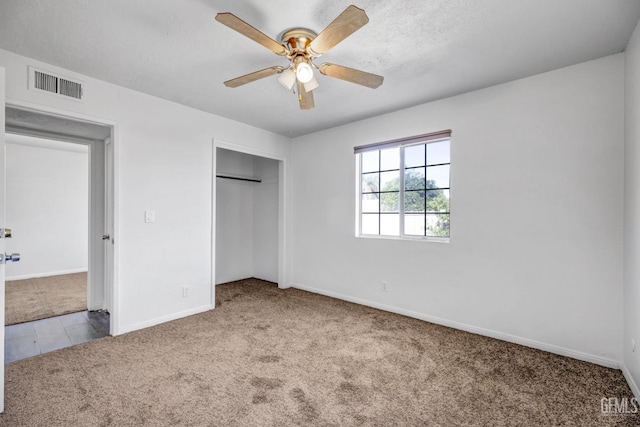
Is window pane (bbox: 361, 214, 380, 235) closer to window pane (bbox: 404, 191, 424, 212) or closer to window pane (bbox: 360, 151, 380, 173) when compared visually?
window pane (bbox: 404, 191, 424, 212)

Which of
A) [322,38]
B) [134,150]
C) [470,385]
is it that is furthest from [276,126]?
[470,385]

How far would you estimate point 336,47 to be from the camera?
2.23 metres

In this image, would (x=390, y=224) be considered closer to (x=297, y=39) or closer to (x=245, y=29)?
(x=297, y=39)

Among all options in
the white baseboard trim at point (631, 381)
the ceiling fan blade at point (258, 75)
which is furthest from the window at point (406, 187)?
the ceiling fan blade at point (258, 75)

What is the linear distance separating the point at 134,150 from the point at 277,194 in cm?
245

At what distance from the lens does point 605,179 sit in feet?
7.66

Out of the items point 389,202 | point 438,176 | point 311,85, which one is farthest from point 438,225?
point 311,85

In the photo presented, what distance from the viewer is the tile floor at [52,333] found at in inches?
102

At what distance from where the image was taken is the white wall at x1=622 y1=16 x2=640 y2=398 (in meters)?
1.95

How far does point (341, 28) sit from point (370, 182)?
2501 millimetres

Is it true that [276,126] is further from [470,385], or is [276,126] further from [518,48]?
[470,385]

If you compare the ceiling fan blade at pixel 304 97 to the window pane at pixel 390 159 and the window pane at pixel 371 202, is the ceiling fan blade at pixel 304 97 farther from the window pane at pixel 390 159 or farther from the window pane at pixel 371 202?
the window pane at pixel 371 202

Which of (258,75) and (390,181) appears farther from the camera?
(390,181)

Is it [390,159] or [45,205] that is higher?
[390,159]
